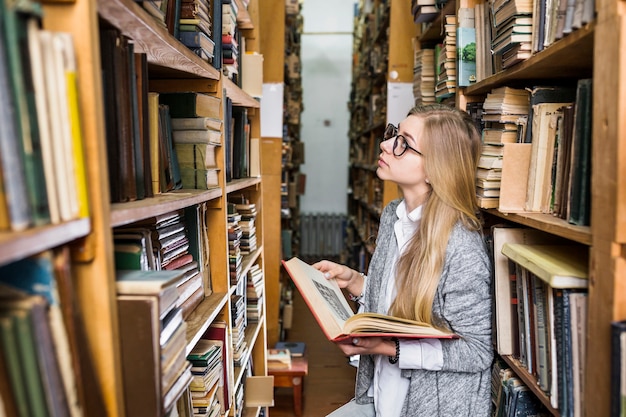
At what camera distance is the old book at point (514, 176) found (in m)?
1.36

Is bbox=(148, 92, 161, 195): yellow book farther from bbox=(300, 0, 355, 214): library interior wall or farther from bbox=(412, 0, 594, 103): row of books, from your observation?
bbox=(300, 0, 355, 214): library interior wall

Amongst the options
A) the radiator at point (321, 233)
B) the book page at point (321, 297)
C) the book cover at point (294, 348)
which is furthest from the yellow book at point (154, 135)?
the radiator at point (321, 233)

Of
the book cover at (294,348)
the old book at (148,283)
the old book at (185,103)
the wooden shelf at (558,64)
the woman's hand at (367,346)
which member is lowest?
the book cover at (294,348)

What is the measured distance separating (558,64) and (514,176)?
0.30 meters

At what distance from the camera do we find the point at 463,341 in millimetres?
1474

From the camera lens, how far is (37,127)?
651 millimetres

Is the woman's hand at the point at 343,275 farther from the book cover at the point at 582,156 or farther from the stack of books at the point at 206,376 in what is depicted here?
the book cover at the point at 582,156

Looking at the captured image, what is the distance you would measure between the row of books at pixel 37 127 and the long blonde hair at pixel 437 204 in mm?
1043

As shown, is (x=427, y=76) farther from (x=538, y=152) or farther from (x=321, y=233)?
(x=321, y=233)

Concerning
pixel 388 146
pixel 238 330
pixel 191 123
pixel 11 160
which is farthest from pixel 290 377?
pixel 11 160

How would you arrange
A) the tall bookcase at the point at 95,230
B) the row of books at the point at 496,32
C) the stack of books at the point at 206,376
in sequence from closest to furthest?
the tall bookcase at the point at 95,230
the row of books at the point at 496,32
the stack of books at the point at 206,376

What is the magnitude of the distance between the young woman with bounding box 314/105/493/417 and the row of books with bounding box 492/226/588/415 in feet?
0.29

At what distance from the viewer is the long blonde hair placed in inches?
A: 59.6

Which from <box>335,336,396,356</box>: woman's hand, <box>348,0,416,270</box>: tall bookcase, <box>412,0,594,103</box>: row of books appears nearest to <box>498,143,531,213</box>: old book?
<box>412,0,594,103</box>: row of books
